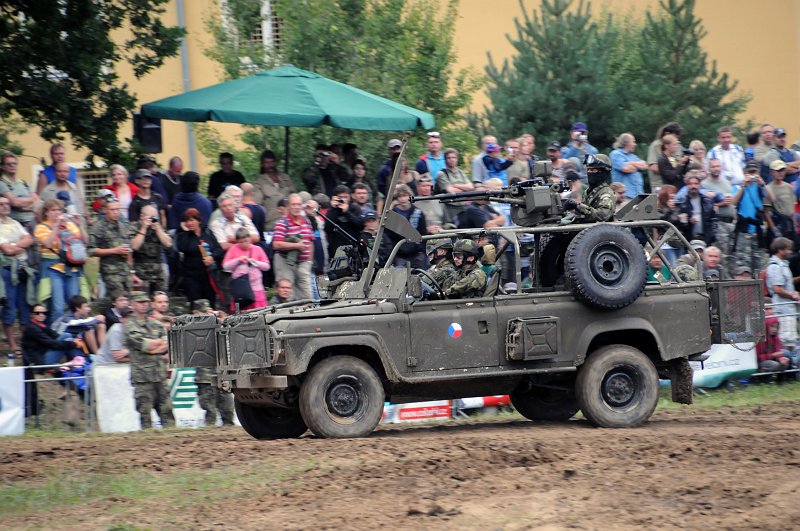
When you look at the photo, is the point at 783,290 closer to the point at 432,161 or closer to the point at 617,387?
the point at 432,161

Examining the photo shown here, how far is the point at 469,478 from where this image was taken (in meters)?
10.7

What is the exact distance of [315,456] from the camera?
11.4m

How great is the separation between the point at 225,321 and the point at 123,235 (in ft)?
14.5

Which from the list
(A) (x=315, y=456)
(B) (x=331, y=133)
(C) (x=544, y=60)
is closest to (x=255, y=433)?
(A) (x=315, y=456)

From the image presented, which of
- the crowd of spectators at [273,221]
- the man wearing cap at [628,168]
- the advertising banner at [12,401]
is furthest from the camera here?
the man wearing cap at [628,168]

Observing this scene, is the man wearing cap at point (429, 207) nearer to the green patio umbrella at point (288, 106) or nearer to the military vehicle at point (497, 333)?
the green patio umbrella at point (288, 106)

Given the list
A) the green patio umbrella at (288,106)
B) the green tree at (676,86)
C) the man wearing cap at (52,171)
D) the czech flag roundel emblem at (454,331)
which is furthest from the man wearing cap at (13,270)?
the green tree at (676,86)

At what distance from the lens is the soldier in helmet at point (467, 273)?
13016mm

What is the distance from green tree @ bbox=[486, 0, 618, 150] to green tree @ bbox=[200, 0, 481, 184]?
993mm

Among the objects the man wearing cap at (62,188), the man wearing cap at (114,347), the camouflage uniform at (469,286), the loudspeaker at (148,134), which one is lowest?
the man wearing cap at (114,347)

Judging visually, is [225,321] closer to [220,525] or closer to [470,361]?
[470,361]

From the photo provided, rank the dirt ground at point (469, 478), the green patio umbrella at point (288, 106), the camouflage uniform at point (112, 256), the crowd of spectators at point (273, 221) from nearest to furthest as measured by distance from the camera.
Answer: the dirt ground at point (469, 478)
the crowd of spectators at point (273, 221)
the camouflage uniform at point (112, 256)
the green patio umbrella at point (288, 106)

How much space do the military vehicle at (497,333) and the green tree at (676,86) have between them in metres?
12.9

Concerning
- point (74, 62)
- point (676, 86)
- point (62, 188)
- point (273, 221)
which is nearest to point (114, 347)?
point (62, 188)
